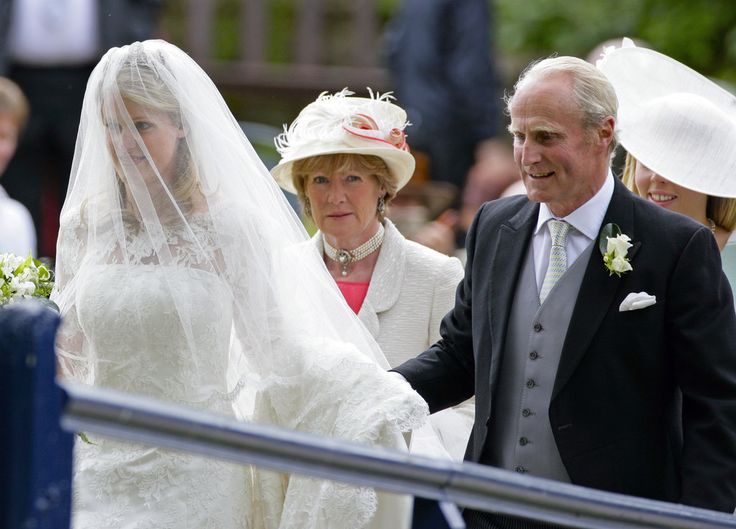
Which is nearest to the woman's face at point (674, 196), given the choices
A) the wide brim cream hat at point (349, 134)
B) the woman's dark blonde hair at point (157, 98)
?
the wide brim cream hat at point (349, 134)

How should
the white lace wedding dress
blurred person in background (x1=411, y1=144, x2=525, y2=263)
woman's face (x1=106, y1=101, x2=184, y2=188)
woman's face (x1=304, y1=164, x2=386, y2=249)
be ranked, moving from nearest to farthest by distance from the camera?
1. the white lace wedding dress
2. woman's face (x1=106, y1=101, x2=184, y2=188)
3. woman's face (x1=304, y1=164, x2=386, y2=249)
4. blurred person in background (x1=411, y1=144, x2=525, y2=263)

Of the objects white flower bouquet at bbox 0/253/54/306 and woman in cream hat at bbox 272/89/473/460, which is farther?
woman in cream hat at bbox 272/89/473/460

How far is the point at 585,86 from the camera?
14.1ft

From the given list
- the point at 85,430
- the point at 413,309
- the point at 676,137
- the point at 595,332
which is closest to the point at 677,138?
the point at 676,137

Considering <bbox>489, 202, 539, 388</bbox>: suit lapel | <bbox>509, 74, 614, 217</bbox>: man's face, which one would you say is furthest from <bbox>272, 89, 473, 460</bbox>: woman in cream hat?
<bbox>509, 74, 614, 217</bbox>: man's face

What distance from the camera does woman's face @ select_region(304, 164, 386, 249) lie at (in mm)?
5539

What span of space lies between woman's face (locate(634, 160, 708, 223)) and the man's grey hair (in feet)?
3.28

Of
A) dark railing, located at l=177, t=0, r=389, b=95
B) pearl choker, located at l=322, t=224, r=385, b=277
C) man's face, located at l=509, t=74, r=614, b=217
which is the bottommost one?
dark railing, located at l=177, t=0, r=389, b=95

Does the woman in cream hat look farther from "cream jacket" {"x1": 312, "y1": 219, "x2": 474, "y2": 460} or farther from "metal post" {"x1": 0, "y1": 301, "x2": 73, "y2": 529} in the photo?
"metal post" {"x1": 0, "y1": 301, "x2": 73, "y2": 529}

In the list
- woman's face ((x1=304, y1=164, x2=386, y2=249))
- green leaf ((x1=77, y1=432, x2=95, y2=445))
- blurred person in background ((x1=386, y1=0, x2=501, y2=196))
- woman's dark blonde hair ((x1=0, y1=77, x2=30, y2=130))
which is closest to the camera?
green leaf ((x1=77, y1=432, x2=95, y2=445))

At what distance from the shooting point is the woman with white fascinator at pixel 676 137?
5266mm

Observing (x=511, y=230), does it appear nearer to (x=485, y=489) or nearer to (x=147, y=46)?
(x=147, y=46)

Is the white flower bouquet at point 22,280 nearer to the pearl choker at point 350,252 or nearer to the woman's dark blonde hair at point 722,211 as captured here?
the pearl choker at point 350,252

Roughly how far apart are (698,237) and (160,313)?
1574mm
